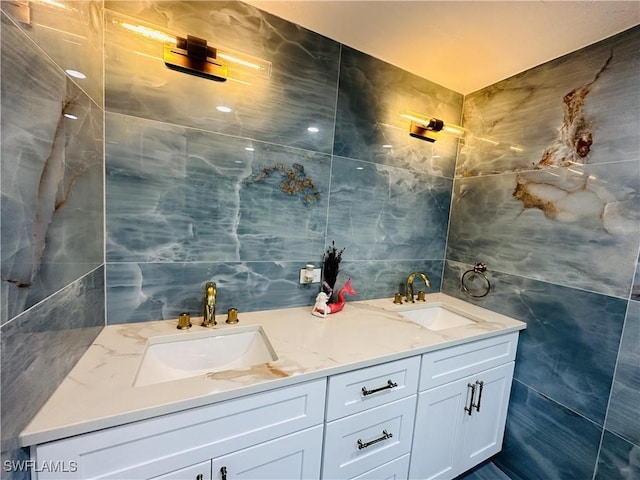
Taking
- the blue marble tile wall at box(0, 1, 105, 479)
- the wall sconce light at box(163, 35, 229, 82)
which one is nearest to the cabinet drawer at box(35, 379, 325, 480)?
the blue marble tile wall at box(0, 1, 105, 479)

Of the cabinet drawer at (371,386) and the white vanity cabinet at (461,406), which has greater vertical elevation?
the cabinet drawer at (371,386)

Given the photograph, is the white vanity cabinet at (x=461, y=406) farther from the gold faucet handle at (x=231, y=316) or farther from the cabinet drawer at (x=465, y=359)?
the gold faucet handle at (x=231, y=316)

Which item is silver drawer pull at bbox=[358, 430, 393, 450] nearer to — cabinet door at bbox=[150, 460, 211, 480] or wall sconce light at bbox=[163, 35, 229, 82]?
cabinet door at bbox=[150, 460, 211, 480]

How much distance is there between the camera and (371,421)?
1.01 m

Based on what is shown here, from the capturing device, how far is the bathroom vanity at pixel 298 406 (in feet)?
2.11

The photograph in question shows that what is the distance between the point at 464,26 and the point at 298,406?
175 cm

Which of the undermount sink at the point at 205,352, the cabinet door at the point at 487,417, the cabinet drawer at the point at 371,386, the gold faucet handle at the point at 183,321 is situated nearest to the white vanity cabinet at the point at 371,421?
the cabinet drawer at the point at 371,386

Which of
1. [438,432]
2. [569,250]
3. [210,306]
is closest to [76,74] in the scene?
[210,306]

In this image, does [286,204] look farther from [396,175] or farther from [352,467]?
[352,467]

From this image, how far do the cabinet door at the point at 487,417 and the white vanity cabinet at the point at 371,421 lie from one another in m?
0.43

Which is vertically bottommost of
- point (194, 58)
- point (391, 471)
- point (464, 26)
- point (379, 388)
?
point (391, 471)

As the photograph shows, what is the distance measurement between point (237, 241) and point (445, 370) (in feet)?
3.77

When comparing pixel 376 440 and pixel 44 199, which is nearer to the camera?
pixel 44 199

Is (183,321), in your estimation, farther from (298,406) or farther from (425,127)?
(425,127)
